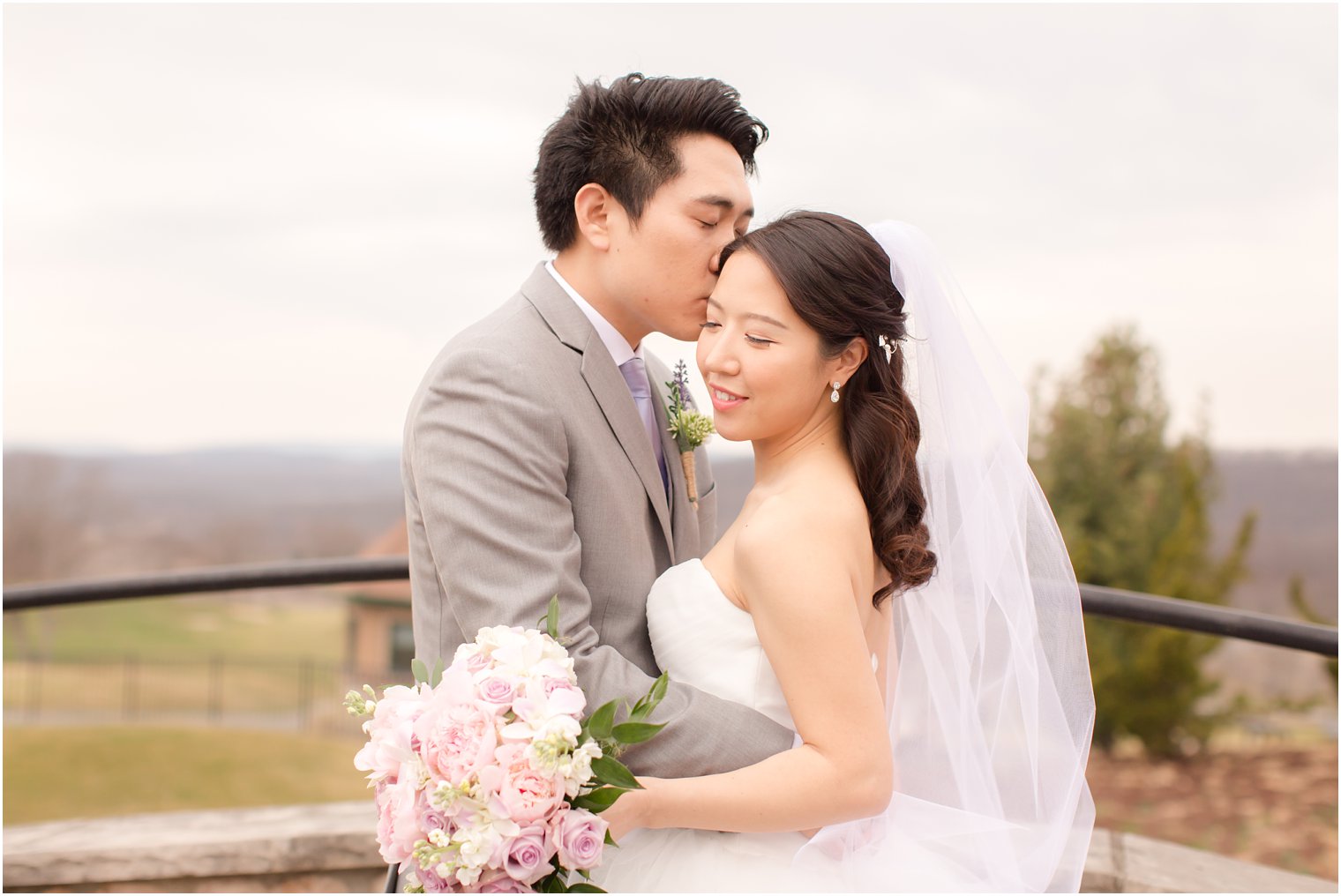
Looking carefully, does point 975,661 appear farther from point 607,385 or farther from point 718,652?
point 607,385

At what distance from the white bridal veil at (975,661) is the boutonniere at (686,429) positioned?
0.55 m

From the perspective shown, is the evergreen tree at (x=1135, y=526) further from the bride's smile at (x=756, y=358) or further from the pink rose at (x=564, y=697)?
the pink rose at (x=564, y=697)

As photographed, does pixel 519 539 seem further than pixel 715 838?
No

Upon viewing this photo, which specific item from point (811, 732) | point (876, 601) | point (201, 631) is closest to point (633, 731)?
point (811, 732)

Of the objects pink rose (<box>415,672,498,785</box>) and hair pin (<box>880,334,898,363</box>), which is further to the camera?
hair pin (<box>880,334,898,363</box>)

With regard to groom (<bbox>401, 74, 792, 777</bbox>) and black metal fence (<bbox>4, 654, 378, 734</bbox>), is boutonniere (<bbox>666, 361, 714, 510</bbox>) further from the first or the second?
black metal fence (<bbox>4, 654, 378, 734</bbox>)

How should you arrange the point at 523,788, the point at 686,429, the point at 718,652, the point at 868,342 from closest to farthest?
1. the point at 523,788
2. the point at 718,652
3. the point at 868,342
4. the point at 686,429

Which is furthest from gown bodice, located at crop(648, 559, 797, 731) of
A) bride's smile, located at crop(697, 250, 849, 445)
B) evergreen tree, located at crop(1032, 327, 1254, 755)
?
evergreen tree, located at crop(1032, 327, 1254, 755)

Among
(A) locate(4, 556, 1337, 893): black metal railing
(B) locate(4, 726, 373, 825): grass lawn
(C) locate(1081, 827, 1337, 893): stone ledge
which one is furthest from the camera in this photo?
(B) locate(4, 726, 373, 825): grass lawn

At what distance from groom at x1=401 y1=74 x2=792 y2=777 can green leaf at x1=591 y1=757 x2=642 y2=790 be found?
10.0 inches

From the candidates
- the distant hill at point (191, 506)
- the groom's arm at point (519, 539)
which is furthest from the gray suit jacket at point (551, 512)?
the distant hill at point (191, 506)

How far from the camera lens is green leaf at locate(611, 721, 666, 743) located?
1.82m

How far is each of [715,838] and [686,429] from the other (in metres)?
1.03

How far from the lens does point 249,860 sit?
324cm
